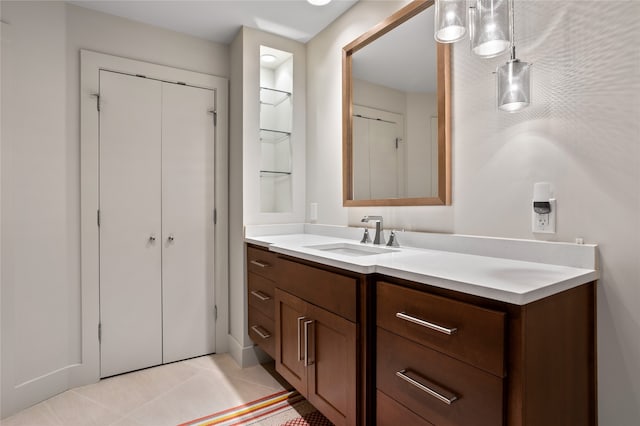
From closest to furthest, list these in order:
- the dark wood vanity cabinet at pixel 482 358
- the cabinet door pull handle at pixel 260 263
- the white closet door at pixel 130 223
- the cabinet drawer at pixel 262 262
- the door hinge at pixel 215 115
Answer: the dark wood vanity cabinet at pixel 482 358 < the cabinet drawer at pixel 262 262 < the cabinet door pull handle at pixel 260 263 < the white closet door at pixel 130 223 < the door hinge at pixel 215 115

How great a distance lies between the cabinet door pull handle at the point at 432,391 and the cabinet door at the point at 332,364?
24cm

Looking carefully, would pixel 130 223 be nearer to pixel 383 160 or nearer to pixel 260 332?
pixel 260 332

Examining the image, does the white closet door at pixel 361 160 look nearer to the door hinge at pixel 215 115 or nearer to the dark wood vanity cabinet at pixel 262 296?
the dark wood vanity cabinet at pixel 262 296

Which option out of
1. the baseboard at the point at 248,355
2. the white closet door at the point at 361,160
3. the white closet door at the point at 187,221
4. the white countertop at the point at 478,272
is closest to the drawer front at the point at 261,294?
the baseboard at the point at 248,355

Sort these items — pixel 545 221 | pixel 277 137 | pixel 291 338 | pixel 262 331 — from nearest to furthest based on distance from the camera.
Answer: pixel 545 221
pixel 291 338
pixel 262 331
pixel 277 137

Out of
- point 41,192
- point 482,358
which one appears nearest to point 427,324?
point 482,358

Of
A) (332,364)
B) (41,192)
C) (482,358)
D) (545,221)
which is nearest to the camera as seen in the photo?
(482,358)

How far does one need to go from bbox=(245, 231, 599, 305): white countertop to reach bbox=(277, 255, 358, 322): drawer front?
0.20 feet

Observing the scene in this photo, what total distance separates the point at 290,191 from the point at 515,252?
1704mm

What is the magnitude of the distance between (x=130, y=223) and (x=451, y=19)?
7.31 ft

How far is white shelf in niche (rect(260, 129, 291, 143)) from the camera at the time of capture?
2648 mm

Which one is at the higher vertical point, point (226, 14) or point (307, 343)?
point (226, 14)

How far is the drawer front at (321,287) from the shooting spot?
52.9 inches

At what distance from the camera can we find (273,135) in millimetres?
2723
